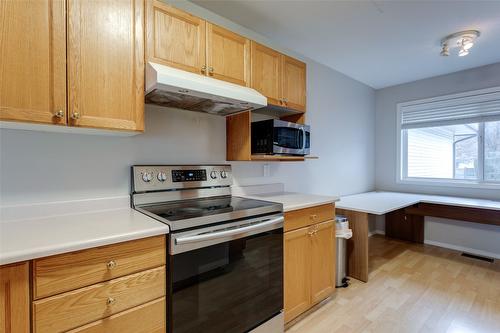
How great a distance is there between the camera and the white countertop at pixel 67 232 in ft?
2.92

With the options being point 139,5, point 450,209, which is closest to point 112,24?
point 139,5

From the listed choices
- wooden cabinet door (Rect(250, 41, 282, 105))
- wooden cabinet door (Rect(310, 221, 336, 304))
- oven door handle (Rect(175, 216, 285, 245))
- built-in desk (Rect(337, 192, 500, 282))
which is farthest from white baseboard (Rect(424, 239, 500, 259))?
wooden cabinet door (Rect(250, 41, 282, 105))

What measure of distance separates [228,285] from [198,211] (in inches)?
17.8

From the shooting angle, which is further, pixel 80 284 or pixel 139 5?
pixel 139 5

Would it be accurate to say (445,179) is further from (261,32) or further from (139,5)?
(139,5)

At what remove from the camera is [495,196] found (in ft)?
10.3

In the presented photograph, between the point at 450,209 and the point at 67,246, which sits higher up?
the point at 67,246

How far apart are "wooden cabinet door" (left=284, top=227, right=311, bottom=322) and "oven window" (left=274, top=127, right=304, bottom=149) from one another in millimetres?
712

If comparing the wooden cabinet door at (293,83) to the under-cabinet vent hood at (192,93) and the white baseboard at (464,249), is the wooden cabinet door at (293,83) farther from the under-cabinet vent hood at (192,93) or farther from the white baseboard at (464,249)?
the white baseboard at (464,249)

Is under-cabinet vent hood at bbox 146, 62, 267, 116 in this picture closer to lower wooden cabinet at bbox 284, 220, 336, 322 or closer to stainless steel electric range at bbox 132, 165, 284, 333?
stainless steel electric range at bbox 132, 165, 284, 333

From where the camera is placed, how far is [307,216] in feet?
6.33

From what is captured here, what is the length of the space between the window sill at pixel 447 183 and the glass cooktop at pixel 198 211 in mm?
3130

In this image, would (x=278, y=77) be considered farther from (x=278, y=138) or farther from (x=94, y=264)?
(x=94, y=264)

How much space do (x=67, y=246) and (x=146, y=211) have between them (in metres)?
0.54
